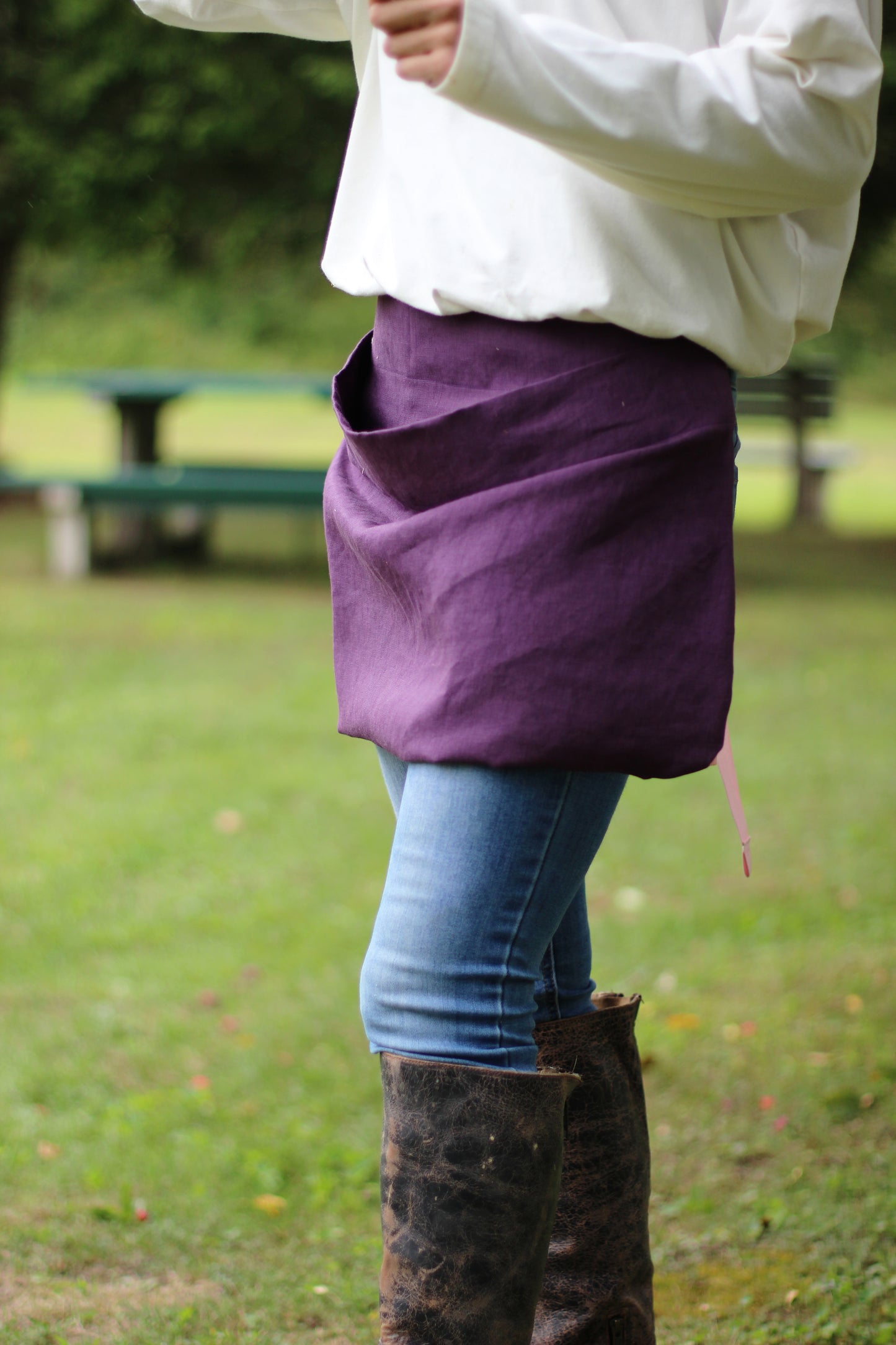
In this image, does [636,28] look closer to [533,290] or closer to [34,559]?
[533,290]

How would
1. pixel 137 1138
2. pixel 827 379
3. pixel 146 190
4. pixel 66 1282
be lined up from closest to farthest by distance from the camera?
pixel 66 1282 → pixel 137 1138 → pixel 146 190 → pixel 827 379

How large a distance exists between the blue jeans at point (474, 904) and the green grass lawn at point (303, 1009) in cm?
84

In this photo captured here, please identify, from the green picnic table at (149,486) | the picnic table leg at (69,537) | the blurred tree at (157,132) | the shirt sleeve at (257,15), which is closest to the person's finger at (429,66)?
the shirt sleeve at (257,15)

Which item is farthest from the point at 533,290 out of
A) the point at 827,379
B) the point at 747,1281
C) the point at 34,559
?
the point at 827,379

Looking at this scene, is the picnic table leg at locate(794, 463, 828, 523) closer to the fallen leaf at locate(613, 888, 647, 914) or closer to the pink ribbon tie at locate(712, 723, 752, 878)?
the fallen leaf at locate(613, 888, 647, 914)

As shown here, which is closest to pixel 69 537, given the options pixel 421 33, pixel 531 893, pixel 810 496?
pixel 810 496

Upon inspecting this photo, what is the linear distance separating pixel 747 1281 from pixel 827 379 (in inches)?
464

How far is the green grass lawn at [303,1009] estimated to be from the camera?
2.08 m

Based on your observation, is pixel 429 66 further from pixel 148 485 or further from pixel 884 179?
pixel 884 179

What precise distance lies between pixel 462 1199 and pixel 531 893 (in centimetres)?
27

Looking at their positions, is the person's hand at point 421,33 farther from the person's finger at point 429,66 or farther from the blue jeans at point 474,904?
the blue jeans at point 474,904

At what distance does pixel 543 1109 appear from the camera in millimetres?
1287

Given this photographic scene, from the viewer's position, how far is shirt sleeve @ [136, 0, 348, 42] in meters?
1.56

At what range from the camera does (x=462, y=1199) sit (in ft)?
4.12
